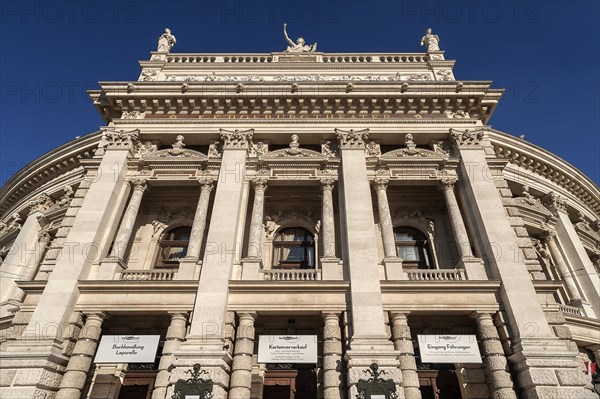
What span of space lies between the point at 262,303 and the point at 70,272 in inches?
303

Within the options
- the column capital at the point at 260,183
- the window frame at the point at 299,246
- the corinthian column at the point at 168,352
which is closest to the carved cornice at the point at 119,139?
the column capital at the point at 260,183

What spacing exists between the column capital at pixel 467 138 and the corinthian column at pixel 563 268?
371 inches

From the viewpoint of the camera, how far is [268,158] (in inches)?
769

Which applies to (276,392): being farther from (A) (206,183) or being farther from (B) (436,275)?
(A) (206,183)

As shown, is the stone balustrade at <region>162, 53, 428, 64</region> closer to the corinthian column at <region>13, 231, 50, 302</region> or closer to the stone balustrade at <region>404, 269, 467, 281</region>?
the corinthian column at <region>13, 231, 50, 302</region>

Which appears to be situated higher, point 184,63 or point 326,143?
point 184,63

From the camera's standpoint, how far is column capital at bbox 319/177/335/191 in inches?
747

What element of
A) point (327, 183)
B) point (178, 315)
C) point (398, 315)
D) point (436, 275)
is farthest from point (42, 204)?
point (436, 275)

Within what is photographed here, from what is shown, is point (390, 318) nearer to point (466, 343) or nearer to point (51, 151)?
point (466, 343)

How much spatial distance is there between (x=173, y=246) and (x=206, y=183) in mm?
3874

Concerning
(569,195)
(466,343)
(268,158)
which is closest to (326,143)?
(268,158)

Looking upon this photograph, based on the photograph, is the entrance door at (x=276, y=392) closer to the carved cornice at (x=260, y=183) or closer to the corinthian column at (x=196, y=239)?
the corinthian column at (x=196, y=239)

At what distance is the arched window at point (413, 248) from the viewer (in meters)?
19.3

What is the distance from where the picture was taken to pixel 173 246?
20078 millimetres
